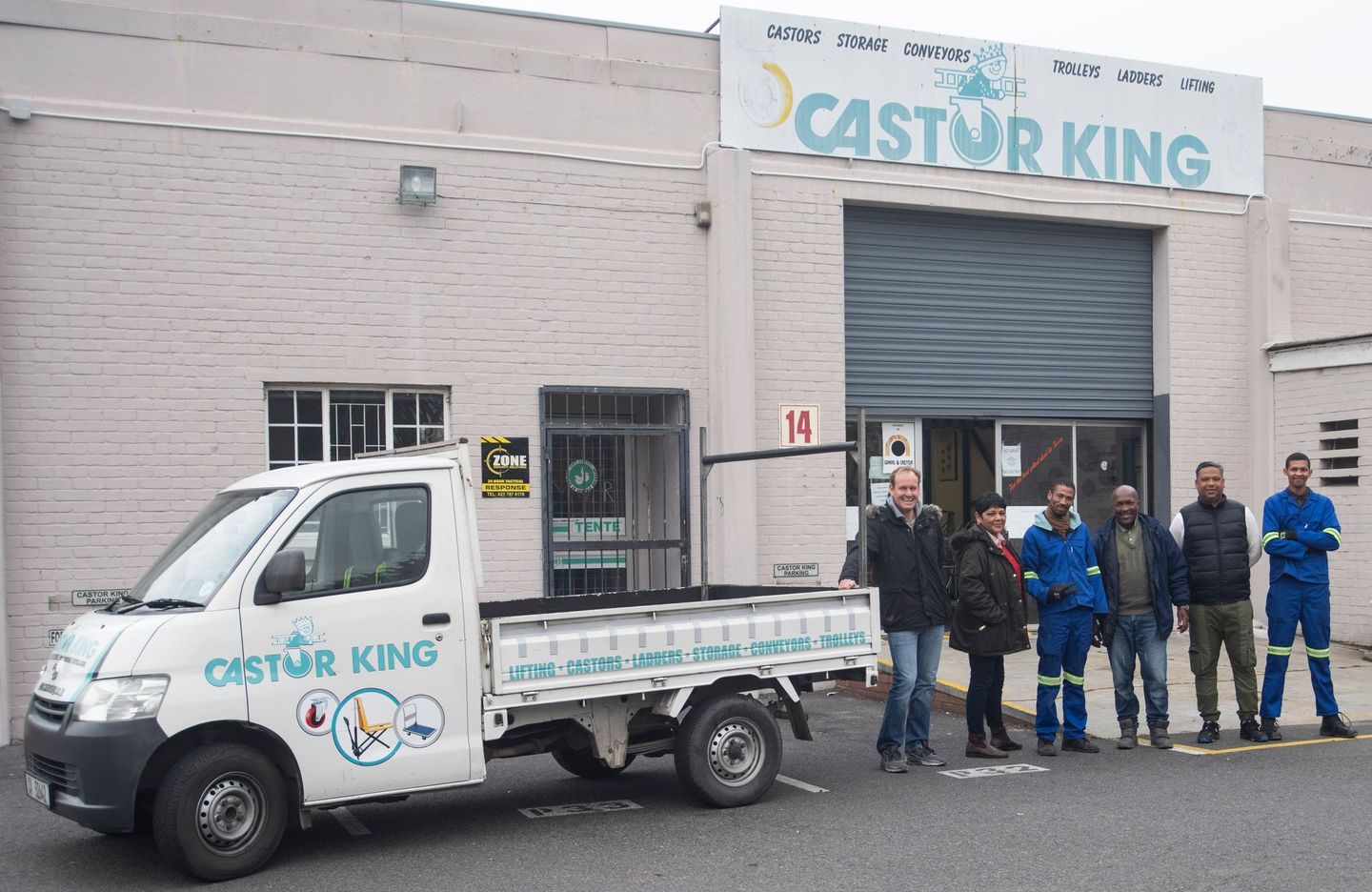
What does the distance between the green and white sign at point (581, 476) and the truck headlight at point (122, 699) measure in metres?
6.45

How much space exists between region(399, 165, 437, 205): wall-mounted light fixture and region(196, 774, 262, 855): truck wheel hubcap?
6664mm

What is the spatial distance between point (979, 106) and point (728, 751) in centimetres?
880

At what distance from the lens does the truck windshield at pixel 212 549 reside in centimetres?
655

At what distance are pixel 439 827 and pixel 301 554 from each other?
186 centimetres

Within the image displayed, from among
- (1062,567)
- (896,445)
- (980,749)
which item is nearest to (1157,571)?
(1062,567)

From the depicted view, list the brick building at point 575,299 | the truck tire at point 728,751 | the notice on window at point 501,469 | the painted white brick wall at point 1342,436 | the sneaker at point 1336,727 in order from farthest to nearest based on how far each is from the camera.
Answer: the painted white brick wall at point 1342,436 < the notice on window at point 501,469 < the brick building at point 575,299 < the sneaker at point 1336,727 < the truck tire at point 728,751

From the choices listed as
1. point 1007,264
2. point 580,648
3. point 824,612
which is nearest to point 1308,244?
point 1007,264

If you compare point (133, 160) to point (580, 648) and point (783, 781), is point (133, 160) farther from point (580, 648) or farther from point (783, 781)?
point (783, 781)

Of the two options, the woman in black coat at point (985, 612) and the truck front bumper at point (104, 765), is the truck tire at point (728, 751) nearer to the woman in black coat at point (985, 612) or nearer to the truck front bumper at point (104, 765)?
the woman in black coat at point (985, 612)

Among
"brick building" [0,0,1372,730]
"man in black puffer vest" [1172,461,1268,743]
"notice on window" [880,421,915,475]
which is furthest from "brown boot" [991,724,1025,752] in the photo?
"notice on window" [880,421,915,475]

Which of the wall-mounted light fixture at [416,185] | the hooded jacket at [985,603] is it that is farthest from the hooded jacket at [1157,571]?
the wall-mounted light fixture at [416,185]

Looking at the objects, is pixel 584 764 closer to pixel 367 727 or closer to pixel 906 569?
pixel 367 727

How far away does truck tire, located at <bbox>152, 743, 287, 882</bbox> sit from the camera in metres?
6.11

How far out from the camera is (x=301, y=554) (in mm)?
6473
